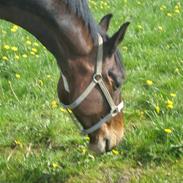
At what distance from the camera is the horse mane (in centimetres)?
389

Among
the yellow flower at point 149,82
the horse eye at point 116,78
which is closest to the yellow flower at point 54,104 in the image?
the yellow flower at point 149,82

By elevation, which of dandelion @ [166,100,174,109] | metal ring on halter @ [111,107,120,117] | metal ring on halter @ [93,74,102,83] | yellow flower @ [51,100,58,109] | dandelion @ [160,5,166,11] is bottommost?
dandelion @ [160,5,166,11]

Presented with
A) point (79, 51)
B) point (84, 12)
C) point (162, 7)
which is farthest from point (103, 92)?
point (162, 7)

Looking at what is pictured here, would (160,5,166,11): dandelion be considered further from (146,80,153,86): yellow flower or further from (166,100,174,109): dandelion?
(166,100,174,109): dandelion

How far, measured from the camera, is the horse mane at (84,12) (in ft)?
12.8

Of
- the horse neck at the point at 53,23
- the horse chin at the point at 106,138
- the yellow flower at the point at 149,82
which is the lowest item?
the yellow flower at the point at 149,82

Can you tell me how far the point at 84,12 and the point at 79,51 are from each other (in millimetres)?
256

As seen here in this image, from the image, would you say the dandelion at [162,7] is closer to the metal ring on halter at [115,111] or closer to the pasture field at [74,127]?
the pasture field at [74,127]

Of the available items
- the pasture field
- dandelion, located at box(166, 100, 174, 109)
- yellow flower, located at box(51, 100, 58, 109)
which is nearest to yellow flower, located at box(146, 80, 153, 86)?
the pasture field

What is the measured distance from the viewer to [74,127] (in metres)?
5.48

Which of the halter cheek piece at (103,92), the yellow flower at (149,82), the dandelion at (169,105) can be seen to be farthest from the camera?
the yellow flower at (149,82)

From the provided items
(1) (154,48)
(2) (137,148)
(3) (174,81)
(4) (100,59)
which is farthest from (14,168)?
(1) (154,48)

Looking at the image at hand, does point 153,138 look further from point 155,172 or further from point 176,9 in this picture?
point 176,9

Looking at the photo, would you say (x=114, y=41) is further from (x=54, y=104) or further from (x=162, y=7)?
(x=162, y=7)
